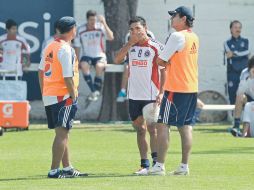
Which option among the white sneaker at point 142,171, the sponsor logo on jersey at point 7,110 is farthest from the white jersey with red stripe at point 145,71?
the sponsor logo on jersey at point 7,110

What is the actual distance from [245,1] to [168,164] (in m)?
11.9

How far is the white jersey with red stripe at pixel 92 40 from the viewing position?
2641cm

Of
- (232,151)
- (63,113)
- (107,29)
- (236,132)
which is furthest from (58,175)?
(107,29)

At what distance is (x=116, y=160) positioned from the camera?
1688cm

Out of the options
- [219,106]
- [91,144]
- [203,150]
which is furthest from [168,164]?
[219,106]

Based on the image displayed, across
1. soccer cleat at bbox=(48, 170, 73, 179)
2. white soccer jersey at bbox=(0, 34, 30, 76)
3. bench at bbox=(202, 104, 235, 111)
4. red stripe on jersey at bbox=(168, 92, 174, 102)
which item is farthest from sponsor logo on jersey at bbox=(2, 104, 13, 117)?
red stripe on jersey at bbox=(168, 92, 174, 102)

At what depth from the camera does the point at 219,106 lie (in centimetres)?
2544

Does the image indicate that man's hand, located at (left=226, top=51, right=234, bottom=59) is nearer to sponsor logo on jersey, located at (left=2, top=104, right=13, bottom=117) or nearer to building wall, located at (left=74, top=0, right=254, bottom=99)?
building wall, located at (left=74, top=0, right=254, bottom=99)

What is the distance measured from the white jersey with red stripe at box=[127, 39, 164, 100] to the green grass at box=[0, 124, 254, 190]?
1043 mm

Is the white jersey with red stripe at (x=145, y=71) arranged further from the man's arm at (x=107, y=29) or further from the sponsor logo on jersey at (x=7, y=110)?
the man's arm at (x=107, y=29)

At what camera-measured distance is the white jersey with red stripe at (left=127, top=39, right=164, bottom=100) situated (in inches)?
601

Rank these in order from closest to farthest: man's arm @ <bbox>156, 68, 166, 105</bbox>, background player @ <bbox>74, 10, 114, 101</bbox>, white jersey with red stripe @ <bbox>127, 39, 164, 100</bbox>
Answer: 1. man's arm @ <bbox>156, 68, 166, 105</bbox>
2. white jersey with red stripe @ <bbox>127, 39, 164, 100</bbox>
3. background player @ <bbox>74, 10, 114, 101</bbox>

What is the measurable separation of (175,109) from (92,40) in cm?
1210

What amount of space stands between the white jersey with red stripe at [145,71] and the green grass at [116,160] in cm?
104
